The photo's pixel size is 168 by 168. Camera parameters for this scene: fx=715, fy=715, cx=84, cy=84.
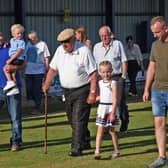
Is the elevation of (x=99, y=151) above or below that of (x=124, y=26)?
below

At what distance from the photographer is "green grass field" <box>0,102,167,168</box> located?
34.9ft

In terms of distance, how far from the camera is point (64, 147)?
12.1m

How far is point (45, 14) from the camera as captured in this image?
2472cm

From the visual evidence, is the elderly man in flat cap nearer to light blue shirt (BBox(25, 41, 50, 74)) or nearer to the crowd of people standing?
the crowd of people standing

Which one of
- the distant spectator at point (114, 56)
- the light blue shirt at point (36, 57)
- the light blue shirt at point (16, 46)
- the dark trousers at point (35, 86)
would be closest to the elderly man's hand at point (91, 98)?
the distant spectator at point (114, 56)

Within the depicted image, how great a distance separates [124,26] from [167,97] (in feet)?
59.5

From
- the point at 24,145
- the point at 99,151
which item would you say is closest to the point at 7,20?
the point at 24,145

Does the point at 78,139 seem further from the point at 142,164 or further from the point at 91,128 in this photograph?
the point at 91,128

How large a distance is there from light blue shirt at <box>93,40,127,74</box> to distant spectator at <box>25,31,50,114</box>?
4217 mm

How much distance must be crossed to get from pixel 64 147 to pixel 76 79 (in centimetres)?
150

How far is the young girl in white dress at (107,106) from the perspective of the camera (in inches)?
429

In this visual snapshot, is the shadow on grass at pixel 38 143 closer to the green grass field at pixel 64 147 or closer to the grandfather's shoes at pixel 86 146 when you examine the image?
the green grass field at pixel 64 147

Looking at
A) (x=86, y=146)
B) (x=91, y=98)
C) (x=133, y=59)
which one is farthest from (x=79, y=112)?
(x=133, y=59)

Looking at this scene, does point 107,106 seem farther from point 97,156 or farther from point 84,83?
point 97,156
